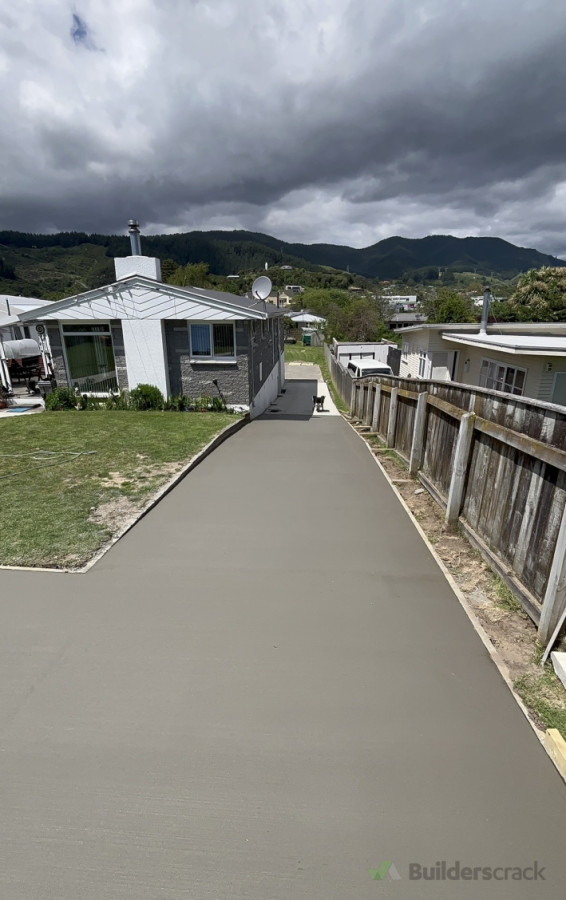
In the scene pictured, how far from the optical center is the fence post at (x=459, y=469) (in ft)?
15.1

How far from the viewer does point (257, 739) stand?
2381 millimetres

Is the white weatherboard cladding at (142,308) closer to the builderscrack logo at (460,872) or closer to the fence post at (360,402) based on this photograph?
the fence post at (360,402)

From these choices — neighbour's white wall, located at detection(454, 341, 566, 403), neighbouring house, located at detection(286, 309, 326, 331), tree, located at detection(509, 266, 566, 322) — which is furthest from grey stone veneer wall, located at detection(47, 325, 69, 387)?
neighbouring house, located at detection(286, 309, 326, 331)

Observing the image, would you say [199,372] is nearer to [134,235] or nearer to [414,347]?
[134,235]

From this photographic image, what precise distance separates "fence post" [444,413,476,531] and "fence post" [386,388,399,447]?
4.09m

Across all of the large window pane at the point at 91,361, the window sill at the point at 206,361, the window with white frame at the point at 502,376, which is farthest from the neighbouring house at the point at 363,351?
the large window pane at the point at 91,361

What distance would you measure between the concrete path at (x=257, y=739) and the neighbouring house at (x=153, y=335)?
390 inches

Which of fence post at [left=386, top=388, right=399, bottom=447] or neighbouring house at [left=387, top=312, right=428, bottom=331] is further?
neighbouring house at [left=387, top=312, right=428, bottom=331]

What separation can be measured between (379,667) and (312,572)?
135 centimetres

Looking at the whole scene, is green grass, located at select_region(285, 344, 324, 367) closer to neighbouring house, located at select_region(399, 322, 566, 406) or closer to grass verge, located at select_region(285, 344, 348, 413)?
grass verge, located at select_region(285, 344, 348, 413)

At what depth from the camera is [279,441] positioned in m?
10.7

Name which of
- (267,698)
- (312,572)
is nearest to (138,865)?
(267,698)

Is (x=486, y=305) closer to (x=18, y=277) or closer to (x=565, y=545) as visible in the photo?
(x=565, y=545)

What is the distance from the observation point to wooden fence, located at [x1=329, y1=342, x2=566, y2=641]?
3043mm
